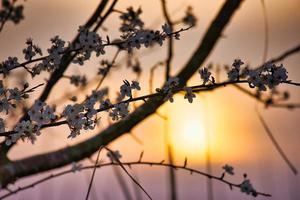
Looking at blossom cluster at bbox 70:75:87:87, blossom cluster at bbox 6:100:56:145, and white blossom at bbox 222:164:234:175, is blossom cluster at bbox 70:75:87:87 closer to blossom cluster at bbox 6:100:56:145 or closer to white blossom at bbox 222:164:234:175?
white blossom at bbox 222:164:234:175

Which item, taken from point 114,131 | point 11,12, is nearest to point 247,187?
point 114,131

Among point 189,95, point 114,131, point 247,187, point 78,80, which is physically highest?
point 78,80

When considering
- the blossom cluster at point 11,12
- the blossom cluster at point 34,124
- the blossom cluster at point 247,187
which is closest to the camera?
the blossom cluster at point 34,124

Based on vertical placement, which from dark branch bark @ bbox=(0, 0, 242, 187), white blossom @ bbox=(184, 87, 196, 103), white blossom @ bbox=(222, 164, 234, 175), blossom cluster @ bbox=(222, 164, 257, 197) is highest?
dark branch bark @ bbox=(0, 0, 242, 187)

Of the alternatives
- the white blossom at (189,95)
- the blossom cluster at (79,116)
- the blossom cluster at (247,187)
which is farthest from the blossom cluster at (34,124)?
the blossom cluster at (247,187)

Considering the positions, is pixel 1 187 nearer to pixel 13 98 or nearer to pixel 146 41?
pixel 13 98

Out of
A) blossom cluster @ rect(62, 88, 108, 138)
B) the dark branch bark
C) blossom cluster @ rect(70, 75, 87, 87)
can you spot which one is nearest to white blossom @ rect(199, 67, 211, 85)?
blossom cluster @ rect(62, 88, 108, 138)

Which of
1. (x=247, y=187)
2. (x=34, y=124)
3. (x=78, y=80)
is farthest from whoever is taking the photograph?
(x=78, y=80)

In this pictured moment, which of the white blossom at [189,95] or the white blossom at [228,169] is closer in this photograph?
Result: the white blossom at [189,95]

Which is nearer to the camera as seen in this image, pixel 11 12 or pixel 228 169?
pixel 228 169

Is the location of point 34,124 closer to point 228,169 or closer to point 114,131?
point 228,169

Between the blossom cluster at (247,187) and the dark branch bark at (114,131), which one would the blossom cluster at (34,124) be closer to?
the blossom cluster at (247,187)

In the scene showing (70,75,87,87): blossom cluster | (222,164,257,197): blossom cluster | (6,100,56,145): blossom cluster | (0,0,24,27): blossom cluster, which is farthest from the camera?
(70,75,87,87): blossom cluster
